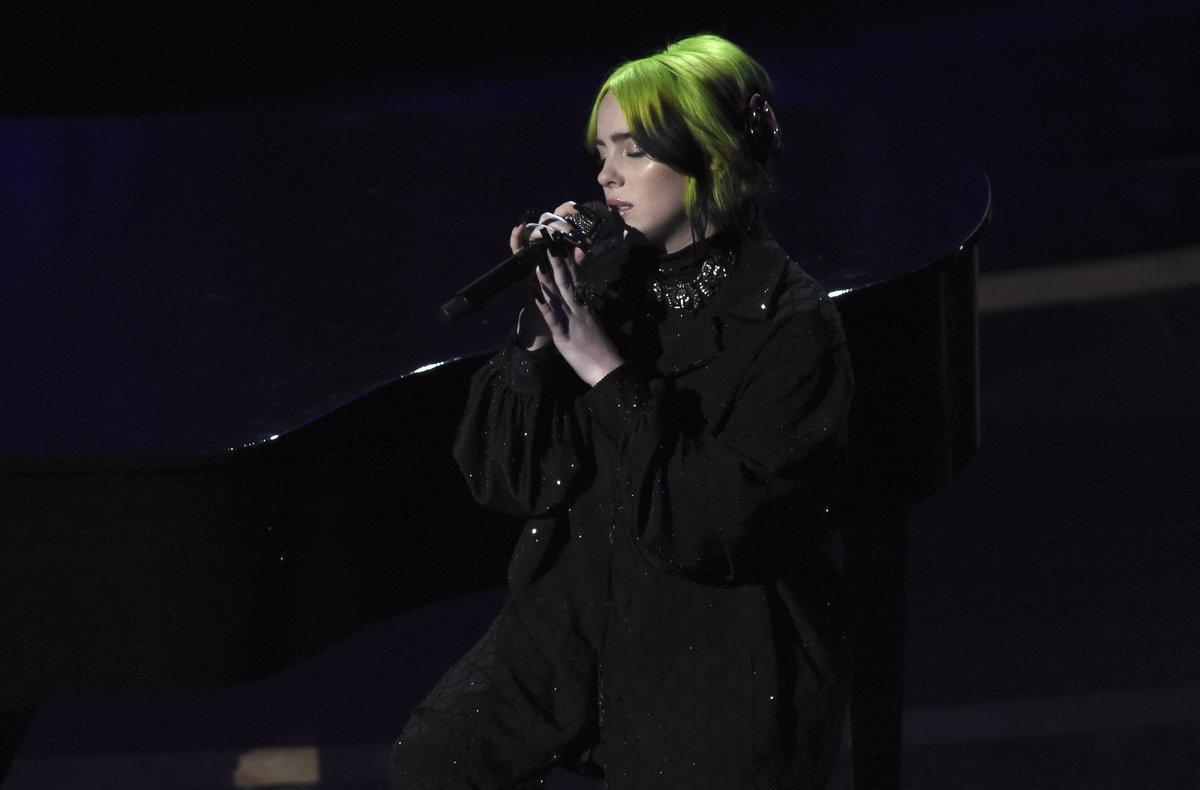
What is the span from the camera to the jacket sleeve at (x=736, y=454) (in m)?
1.95

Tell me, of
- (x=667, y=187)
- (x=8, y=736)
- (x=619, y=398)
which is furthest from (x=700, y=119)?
(x=8, y=736)

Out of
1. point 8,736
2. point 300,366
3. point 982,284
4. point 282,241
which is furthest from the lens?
point 982,284

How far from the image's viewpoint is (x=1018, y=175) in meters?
5.43

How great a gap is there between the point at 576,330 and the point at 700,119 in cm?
26

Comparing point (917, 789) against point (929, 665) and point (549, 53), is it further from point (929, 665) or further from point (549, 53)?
point (549, 53)

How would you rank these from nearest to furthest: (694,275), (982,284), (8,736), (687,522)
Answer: (687,522) → (694,275) → (8,736) → (982,284)

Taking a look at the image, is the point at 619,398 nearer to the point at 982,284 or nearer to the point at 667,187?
the point at 667,187

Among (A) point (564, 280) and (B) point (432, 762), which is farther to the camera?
(B) point (432, 762)

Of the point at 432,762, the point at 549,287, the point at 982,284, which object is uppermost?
the point at 549,287

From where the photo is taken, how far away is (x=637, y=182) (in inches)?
79.2

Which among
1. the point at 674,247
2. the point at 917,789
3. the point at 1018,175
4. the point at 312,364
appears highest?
the point at 674,247

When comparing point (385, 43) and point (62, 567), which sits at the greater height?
point (385, 43)

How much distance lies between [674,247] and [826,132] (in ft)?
4.33

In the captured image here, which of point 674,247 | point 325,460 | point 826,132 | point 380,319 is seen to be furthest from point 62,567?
point 826,132
